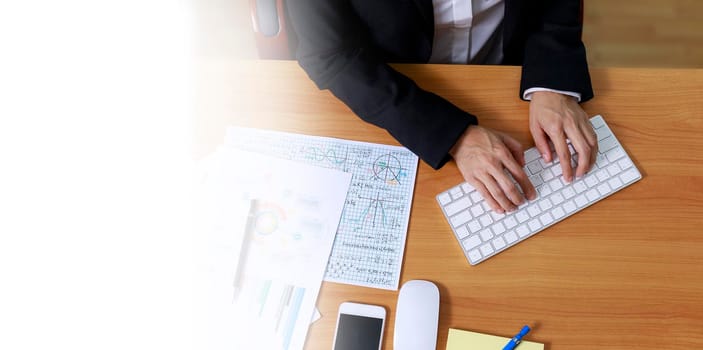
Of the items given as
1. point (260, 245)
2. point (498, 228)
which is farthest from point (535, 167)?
point (260, 245)

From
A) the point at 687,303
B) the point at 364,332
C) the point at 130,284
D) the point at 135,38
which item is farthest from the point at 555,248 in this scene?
the point at 135,38

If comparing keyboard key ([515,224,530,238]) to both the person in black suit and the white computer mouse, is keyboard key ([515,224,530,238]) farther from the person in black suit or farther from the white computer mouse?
the white computer mouse

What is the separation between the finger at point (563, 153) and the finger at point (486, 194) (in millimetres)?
113

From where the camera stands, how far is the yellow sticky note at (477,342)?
750 mm

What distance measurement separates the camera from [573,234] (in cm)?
82

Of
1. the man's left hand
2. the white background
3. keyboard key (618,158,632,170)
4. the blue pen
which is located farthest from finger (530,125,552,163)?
the white background

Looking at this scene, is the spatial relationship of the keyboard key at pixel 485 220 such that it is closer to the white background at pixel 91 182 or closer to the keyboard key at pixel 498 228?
the keyboard key at pixel 498 228

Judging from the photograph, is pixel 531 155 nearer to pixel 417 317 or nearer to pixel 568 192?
pixel 568 192

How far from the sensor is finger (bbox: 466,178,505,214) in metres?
0.83

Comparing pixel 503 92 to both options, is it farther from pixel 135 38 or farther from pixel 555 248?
pixel 135 38

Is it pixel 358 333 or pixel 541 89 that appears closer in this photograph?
pixel 358 333

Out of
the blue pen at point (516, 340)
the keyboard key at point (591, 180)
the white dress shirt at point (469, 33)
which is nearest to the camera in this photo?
the blue pen at point (516, 340)

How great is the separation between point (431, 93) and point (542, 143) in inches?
7.5

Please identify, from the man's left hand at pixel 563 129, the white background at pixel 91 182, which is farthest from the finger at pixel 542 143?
the white background at pixel 91 182
